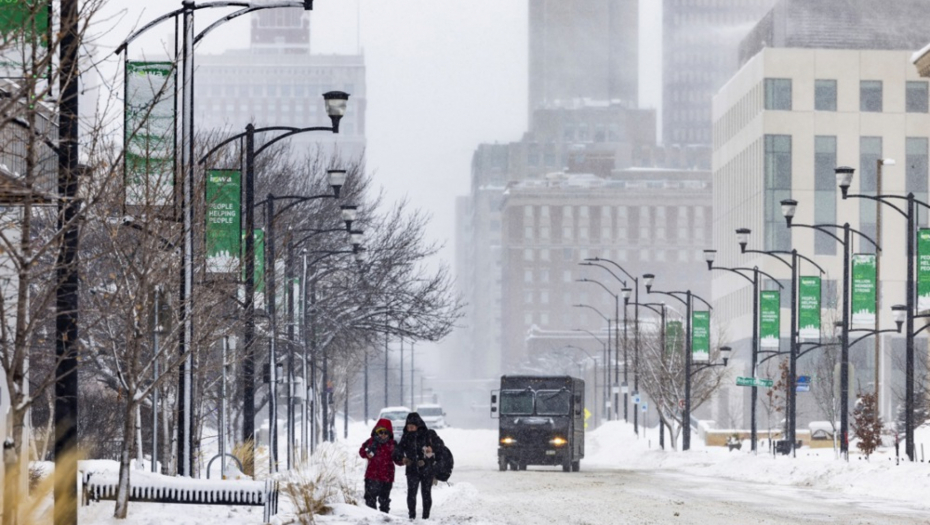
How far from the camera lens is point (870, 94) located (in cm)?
11856

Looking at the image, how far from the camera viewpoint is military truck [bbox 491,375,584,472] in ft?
158

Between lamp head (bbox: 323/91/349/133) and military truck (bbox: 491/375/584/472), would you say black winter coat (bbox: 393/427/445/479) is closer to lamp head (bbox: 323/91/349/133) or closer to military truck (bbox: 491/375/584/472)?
lamp head (bbox: 323/91/349/133)

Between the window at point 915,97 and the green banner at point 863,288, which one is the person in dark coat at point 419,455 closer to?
the green banner at point 863,288

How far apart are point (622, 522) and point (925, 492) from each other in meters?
10.3

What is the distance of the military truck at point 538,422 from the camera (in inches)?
1891

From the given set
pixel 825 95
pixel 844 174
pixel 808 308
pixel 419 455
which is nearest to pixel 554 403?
pixel 808 308

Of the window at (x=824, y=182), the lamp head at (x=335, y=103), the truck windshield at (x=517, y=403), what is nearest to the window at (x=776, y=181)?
the window at (x=824, y=182)

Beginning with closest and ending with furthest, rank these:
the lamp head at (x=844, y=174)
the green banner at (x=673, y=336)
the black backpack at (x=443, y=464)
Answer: the black backpack at (x=443, y=464), the lamp head at (x=844, y=174), the green banner at (x=673, y=336)

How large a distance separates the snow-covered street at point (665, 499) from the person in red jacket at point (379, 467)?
2.36 feet

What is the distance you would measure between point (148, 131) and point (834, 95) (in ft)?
334

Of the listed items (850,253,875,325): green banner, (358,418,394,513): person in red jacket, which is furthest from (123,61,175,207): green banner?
(850,253,875,325): green banner

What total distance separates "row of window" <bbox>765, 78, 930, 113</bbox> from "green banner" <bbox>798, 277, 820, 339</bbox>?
7233 cm

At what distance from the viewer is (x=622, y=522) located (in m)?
23.9

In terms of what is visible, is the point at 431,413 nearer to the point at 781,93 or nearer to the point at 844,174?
the point at 781,93
